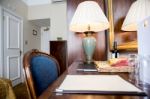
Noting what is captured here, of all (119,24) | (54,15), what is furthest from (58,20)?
(119,24)

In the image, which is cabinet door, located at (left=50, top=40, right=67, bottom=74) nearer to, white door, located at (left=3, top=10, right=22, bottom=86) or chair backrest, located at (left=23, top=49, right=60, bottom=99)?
white door, located at (left=3, top=10, right=22, bottom=86)

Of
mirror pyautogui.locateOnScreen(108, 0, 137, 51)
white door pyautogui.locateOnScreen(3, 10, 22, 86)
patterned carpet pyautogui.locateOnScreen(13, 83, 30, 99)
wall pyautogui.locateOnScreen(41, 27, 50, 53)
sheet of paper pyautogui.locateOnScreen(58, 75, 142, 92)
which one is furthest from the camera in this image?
wall pyautogui.locateOnScreen(41, 27, 50, 53)

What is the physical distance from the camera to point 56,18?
492 centimetres

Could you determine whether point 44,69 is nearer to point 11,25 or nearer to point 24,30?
point 11,25

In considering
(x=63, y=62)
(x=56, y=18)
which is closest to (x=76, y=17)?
(x=63, y=62)

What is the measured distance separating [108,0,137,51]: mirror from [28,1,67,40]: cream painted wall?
2.98m

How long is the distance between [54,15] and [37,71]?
4.22 m

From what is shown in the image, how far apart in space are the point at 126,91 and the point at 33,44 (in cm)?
528

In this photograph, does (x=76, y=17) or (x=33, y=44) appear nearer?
(x=76, y=17)

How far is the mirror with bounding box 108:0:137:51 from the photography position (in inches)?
76.0

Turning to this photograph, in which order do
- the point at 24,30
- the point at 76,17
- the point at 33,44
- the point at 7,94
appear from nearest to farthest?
1. the point at 76,17
2. the point at 7,94
3. the point at 24,30
4. the point at 33,44

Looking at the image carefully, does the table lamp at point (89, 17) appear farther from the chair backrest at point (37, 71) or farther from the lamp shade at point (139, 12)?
the chair backrest at point (37, 71)

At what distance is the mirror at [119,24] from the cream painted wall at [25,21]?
8.99 ft

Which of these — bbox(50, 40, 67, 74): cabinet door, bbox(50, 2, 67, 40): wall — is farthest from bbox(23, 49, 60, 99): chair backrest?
bbox(50, 2, 67, 40): wall
